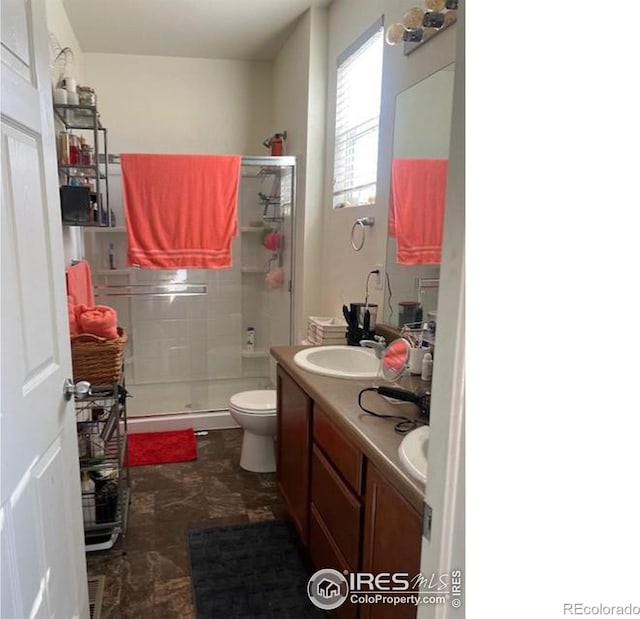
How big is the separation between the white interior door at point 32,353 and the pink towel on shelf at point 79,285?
0.90 m

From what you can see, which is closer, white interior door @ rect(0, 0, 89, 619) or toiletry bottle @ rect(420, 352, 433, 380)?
white interior door @ rect(0, 0, 89, 619)

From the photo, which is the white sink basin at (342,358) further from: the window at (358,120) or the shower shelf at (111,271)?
the shower shelf at (111,271)

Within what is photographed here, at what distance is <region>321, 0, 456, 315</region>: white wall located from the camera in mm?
1959

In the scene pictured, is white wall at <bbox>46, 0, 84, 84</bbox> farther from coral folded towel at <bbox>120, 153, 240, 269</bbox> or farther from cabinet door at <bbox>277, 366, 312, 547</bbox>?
cabinet door at <bbox>277, 366, 312, 547</bbox>

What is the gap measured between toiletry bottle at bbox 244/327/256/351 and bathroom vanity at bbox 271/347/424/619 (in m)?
1.62

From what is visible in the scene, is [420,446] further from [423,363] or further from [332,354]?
[332,354]

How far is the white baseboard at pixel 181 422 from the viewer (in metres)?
3.22

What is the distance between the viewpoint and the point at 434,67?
186cm

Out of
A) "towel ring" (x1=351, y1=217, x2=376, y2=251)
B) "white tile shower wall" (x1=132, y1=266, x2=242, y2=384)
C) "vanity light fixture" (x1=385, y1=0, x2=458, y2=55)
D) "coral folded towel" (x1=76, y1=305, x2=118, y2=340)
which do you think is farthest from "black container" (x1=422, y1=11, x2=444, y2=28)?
"white tile shower wall" (x1=132, y1=266, x2=242, y2=384)

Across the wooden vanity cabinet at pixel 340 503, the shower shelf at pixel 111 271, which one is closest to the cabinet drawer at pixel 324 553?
the wooden vanity cabinet at pixel 340 503

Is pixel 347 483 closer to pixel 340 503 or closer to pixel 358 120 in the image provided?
pixel 340 503

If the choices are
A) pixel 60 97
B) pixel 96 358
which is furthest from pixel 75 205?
pixel 96 358

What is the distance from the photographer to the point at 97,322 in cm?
186

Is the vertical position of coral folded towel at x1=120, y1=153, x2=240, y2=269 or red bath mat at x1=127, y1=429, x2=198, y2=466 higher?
coral folded towel at x1=120, y1=153, x2=240, y2=269
